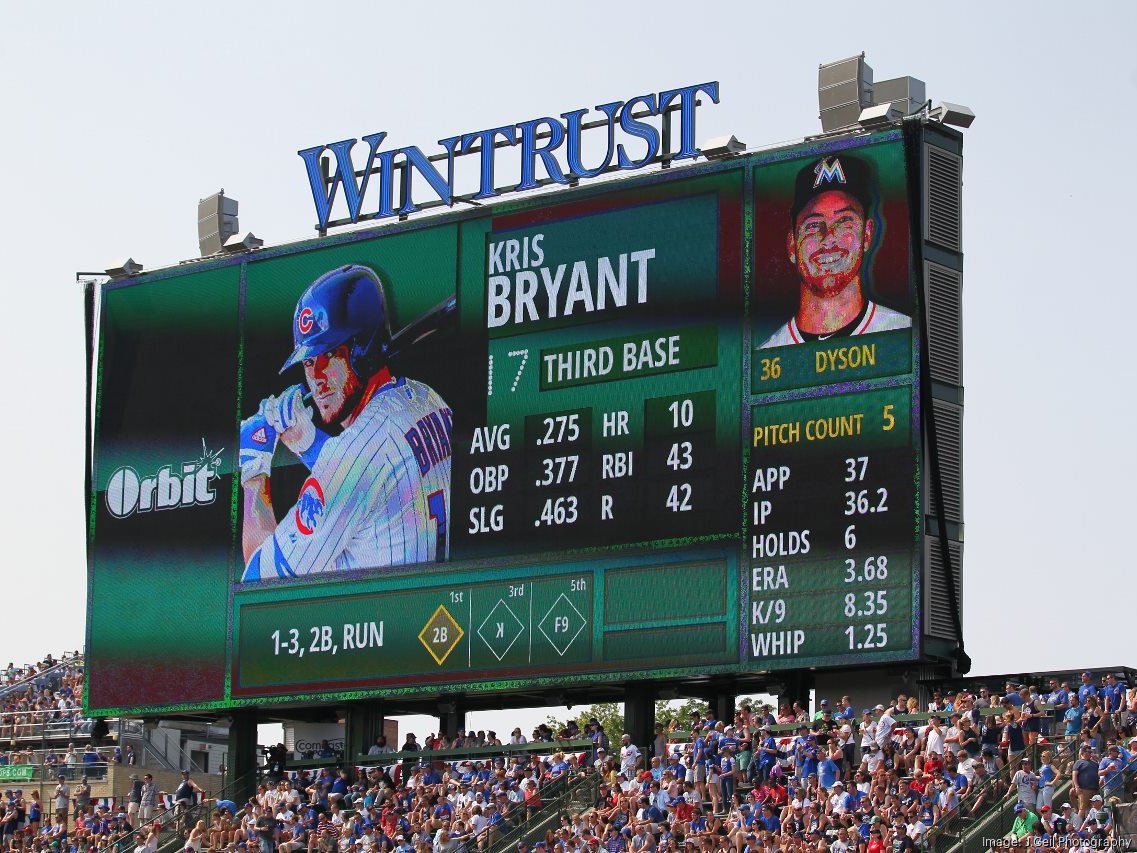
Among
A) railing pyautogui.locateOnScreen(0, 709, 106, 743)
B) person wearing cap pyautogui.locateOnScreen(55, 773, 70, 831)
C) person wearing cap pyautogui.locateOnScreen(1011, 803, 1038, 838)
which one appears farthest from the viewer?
railing pyautogui.locateOnScreen(0, 709, 106, 743)

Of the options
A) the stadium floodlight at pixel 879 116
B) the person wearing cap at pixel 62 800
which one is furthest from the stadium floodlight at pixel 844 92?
the person wearing cap at pixel 62 800

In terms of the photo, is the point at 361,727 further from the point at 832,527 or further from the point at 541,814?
the point at 832,527

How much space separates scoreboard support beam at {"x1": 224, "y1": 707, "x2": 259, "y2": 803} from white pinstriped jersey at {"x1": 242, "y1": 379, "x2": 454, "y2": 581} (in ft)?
6.70

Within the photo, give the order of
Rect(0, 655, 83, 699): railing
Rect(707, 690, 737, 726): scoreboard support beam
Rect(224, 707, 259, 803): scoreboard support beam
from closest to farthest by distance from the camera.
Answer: Rect(707, 690, 737, 726): scoreboard support beam
Rect(224, 707, 259, 803): scoreboard support beam
Rect(0, 655, 83, 699): railing

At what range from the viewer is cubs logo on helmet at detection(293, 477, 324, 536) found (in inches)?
1097

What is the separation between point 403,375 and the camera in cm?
2727

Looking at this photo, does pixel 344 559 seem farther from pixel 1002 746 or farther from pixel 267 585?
pixel 1002 746

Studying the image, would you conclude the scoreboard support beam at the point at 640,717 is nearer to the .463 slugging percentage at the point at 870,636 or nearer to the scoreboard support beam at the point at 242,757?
the .463 slugging percentage at the point at 870,636

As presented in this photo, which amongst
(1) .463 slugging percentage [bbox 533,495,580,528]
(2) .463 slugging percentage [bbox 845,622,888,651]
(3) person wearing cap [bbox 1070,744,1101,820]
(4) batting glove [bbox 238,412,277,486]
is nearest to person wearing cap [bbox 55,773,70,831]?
(4) batting glove [bbox 238,412,277,486]

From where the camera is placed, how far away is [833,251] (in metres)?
24.2

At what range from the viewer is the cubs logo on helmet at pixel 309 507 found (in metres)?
27.9

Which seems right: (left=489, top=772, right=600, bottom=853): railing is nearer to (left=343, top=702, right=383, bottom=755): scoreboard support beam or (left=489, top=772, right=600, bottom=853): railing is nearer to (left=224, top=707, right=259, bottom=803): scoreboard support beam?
(left=343, top=702, right=383, bottom=755): scoreboard support beam

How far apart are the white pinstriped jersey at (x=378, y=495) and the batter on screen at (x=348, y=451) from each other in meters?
0.01

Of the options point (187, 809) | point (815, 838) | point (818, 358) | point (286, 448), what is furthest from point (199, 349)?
point (815, 838)
